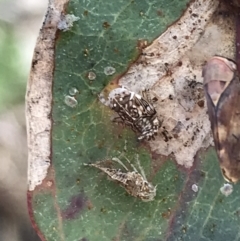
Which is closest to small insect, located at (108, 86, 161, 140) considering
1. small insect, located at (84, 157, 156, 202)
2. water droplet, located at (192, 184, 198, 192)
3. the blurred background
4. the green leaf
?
the green leaf

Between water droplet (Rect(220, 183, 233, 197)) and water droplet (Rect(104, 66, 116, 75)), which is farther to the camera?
water droplet (Rect(220, 183, 233, 197))

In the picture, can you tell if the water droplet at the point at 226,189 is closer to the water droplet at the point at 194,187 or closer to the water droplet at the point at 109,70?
the water droplet at the point at 194,187

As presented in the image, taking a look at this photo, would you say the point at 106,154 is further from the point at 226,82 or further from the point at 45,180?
the point at 226,82

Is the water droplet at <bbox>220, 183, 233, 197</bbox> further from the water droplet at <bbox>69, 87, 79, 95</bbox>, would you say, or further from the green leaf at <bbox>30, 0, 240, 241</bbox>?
the water droplet at <bbox>69, 87, 79, 95</bbox>

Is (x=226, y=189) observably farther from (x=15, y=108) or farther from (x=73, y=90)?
(x=15, y=108)

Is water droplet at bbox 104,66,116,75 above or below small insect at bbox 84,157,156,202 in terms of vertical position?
above

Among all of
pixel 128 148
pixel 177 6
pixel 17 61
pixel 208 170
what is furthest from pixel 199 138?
pixel 17 61

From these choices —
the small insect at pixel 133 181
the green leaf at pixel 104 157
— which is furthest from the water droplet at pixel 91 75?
the small insect at pixel 133 181
